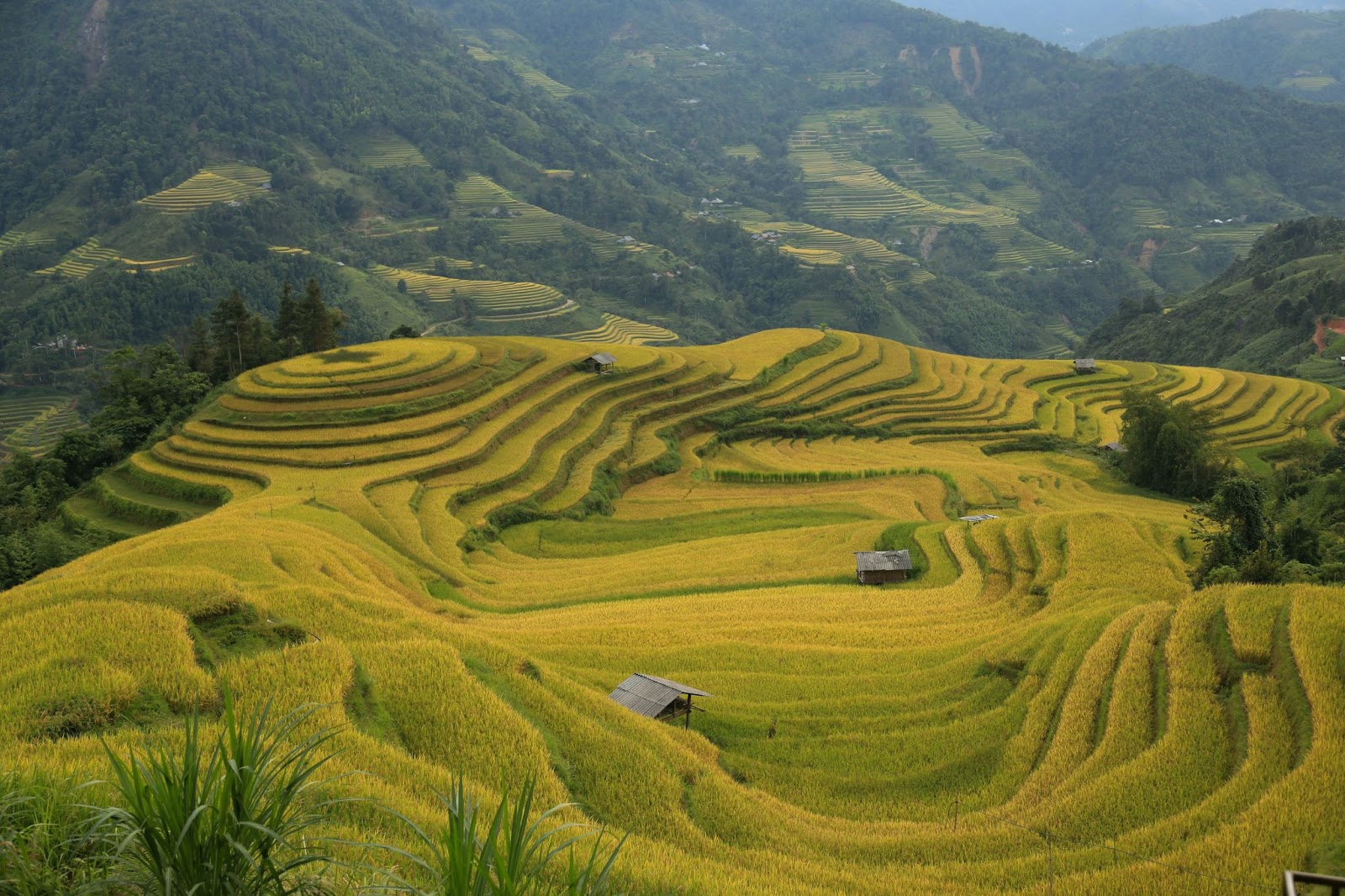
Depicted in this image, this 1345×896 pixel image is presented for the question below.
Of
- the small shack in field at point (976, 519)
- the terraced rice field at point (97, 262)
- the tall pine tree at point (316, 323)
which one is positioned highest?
the terraced rice field at point (97, 262)

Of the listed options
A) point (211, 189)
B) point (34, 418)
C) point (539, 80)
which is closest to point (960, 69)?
point (539, 80)

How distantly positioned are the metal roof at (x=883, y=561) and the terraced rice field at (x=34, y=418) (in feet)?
144

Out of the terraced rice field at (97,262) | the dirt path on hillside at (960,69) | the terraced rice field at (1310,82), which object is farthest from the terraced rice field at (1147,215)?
the terraced rice field at (97,262)

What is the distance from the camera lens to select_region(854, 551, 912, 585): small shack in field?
20719mm

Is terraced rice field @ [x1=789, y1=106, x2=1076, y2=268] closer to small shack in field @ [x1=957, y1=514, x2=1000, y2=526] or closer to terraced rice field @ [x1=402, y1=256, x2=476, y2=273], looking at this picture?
terraced rice field @ [x1=402, y1=256, x2=476, y2=273]

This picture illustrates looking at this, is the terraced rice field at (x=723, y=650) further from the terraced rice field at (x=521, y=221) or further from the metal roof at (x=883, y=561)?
the terraced rice field at (x=521, y=221)

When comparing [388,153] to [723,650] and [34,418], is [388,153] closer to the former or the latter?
[34,418]

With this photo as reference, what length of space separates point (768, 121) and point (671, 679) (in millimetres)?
170382

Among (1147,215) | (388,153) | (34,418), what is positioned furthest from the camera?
(1147,215)

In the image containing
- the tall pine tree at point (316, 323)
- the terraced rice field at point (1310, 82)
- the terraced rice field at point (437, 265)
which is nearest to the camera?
the tall pine tree at point (316, 323)

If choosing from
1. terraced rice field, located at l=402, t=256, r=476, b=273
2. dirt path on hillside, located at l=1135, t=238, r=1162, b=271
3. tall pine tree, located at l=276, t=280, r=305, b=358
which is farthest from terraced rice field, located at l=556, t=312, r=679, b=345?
dirt path on hillside, located at l=1135, t=238, r=1162, b=271

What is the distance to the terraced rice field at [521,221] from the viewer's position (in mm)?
99812

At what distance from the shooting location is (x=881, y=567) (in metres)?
20.7

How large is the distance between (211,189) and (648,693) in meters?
92.4
